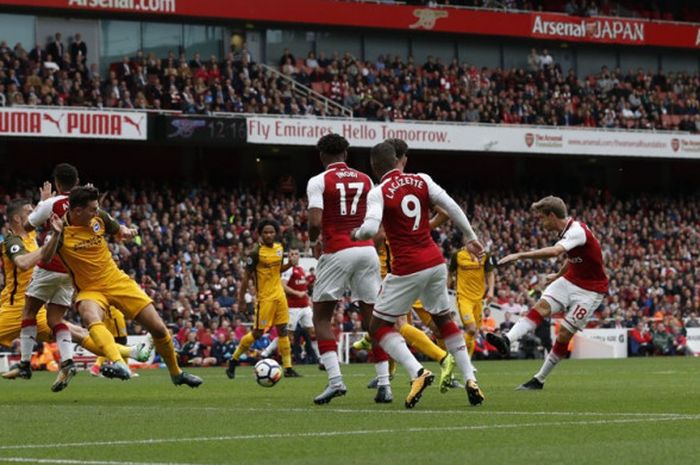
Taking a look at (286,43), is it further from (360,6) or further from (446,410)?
(446,410)

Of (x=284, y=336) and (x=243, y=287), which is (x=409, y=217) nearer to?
(x=243, y=287)

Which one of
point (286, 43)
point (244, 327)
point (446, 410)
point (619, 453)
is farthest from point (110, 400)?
point (286, 43)

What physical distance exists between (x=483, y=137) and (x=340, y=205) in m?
35.5

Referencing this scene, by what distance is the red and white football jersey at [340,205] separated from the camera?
45.8 feet

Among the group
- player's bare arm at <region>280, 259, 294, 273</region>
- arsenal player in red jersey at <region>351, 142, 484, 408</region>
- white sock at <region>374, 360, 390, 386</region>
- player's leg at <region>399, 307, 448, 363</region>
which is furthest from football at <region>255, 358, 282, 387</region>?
player's bare arm at <region>280, 259, 294, 273</region>

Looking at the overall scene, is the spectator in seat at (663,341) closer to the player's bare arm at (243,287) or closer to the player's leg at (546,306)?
the player's bare arm at (243,287)

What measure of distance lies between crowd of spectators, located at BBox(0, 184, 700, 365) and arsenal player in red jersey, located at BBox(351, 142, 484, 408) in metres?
17.2

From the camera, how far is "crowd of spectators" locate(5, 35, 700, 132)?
42438 millimetres

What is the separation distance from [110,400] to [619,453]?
764 centimetres

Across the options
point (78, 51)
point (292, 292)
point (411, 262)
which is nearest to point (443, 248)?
point (78, 51)

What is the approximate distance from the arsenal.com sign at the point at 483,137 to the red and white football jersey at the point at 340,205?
3031 centimetres

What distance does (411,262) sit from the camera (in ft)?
42.5

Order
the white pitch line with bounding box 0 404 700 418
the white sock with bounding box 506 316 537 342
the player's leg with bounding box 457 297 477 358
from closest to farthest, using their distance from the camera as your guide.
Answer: the white pitch line with bounding box 0 404 700 418, the white sock with bounding box 506 316 537 342, the player's leg with bounding box 457 297 477 358

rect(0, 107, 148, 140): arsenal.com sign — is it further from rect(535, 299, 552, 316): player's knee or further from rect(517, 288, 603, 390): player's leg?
rect(517, 288, 603, 390): player's leg
